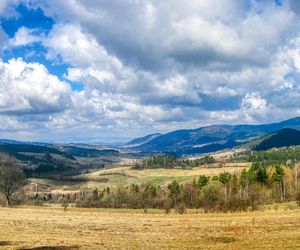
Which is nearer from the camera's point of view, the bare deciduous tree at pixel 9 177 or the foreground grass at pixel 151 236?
the foreground grass at pixel 151 236

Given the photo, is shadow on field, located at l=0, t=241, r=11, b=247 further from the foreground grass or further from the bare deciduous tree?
the bare deciduous tree

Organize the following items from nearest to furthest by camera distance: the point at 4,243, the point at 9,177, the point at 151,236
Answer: the point at 4,243 < the point at 151,236 < the point at 9,177

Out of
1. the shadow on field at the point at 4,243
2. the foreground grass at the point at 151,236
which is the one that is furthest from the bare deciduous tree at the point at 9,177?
the shadow on field at the point at 4,243

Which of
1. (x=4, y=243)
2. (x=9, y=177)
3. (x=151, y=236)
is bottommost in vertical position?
(x=151, y=236)

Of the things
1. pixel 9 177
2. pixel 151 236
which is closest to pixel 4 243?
pixel 151 236

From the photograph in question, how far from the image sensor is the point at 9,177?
396ft

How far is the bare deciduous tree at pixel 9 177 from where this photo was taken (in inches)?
4732

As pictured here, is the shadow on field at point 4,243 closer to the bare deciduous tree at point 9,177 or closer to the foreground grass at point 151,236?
the foreground grass at point 151,236

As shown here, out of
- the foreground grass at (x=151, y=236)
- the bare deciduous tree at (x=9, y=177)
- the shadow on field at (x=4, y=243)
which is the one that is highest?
the bare deciduous tree at (x=9, y=177)

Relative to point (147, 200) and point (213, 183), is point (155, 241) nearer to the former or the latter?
point (147, 200)

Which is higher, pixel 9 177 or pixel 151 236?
pixel 9 177

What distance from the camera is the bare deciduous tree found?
394ft

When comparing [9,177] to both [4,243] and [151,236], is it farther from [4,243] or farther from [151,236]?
[4,243]

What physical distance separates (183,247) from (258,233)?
10.9 meters
